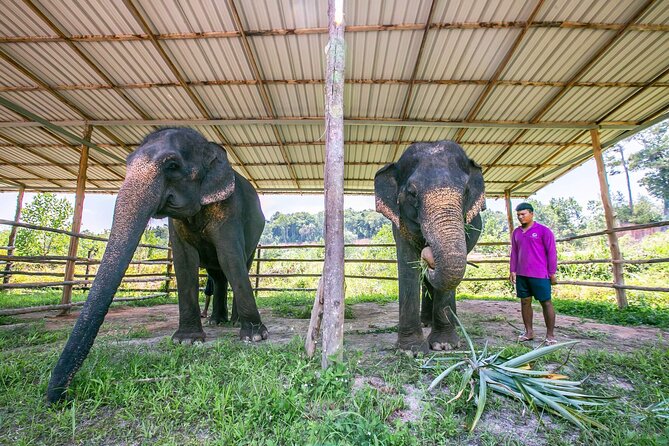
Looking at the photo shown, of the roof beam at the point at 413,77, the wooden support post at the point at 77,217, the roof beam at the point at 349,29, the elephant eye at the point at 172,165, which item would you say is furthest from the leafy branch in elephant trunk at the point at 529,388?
the wooden support post at the point at 77,217

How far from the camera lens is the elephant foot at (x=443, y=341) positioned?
347 cm

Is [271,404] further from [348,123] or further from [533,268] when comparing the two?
Result: [348,123]

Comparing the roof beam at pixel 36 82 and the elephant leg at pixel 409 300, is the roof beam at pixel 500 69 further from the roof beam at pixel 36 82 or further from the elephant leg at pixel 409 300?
the roof beam at pixel 36 82

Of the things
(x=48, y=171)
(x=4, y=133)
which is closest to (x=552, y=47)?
(x=4, y=133)

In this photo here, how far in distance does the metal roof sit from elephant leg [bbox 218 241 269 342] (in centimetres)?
378

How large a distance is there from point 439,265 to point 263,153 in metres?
7.43

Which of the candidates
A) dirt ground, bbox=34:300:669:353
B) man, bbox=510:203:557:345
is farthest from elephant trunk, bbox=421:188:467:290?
man, bbox=510:203:557:345

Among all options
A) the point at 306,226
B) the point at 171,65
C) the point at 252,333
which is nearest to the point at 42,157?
the point at 171,65

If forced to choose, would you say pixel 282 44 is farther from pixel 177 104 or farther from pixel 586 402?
pixel 586 402

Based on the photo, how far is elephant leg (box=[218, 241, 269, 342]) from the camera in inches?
154

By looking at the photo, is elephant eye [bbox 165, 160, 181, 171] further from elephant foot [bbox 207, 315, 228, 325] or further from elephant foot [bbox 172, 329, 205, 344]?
elephant foot [bbox 207, 315, 228, 325]

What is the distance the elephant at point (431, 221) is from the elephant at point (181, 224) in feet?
6.04

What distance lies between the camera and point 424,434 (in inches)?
74.0

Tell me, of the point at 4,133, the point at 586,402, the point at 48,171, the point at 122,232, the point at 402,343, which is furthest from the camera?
the point at 48,171
